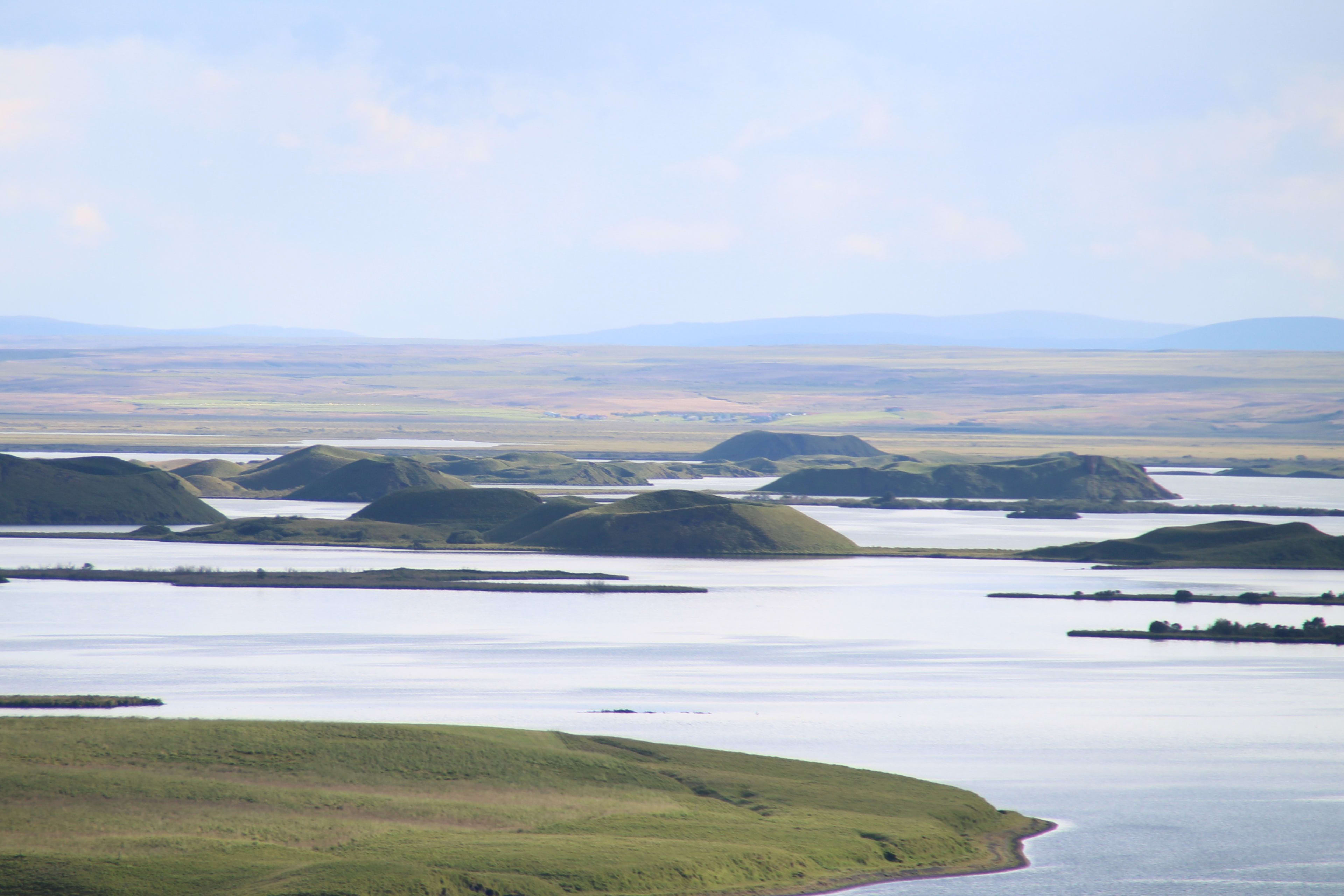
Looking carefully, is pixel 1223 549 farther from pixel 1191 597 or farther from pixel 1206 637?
pixel 1206 637

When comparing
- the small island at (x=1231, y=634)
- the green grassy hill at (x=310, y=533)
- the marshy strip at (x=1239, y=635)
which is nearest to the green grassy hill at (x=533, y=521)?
the green grassy hill at (x=310, y=533)

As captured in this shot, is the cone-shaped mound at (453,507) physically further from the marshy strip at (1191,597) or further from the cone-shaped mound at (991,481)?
the cone-shaped mound at (991,481)

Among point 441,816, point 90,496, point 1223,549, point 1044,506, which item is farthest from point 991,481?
point 441,816

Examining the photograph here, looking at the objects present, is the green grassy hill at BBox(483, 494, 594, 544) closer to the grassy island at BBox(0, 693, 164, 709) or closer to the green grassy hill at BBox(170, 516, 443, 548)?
the green grassy hill at BBox(170, 516, 443, 548)

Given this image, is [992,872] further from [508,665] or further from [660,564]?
[660,564]

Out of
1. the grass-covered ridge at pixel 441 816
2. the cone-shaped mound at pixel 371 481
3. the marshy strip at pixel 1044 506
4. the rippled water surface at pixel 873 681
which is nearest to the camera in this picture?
the grass-covered ridge at pixel 441 816

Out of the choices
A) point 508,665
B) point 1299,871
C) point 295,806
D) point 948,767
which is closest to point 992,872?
point 1299,871

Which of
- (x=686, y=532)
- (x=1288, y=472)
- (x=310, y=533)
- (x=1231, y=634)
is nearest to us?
(x=1231, y=634)
